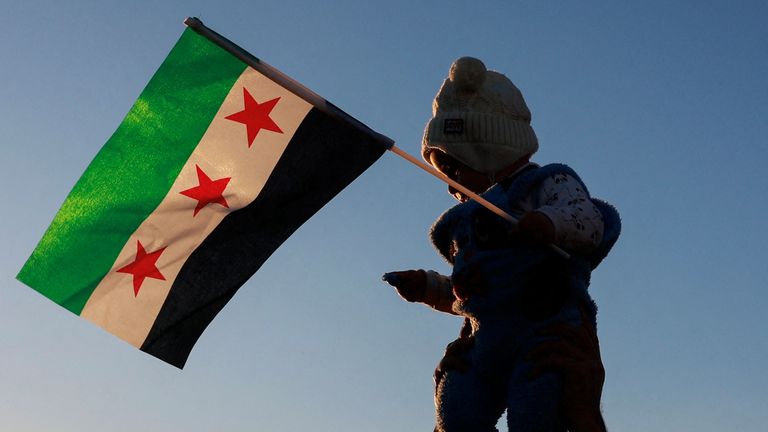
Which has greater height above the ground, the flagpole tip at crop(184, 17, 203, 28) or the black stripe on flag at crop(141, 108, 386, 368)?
the flagpole tip at crop(184, 17, 203, 28)

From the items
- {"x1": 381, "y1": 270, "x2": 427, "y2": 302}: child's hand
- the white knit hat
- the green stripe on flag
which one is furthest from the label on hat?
the green stripe on flag

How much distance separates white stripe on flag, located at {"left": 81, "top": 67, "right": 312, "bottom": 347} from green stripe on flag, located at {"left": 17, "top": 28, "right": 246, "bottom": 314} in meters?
0.05

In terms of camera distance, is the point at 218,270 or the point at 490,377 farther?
the point at 218,270

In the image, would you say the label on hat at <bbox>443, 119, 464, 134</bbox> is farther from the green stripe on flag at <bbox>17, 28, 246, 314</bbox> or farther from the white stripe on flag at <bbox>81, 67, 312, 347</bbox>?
the green stripe on flag at <bbox>17, 28, 246, 314</bbox>

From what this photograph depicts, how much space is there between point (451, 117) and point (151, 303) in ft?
5.62

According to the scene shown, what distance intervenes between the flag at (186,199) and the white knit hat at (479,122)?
1.75 ft

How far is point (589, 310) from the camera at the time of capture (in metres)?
4.78

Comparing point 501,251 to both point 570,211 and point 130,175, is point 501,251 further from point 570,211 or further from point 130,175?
point 130,175

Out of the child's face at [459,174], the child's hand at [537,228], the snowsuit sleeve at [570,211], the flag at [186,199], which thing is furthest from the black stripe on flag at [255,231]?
the child's hand at [537,228]

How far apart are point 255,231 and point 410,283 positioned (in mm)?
793

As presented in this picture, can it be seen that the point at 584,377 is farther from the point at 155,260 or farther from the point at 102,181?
the point at 102,181

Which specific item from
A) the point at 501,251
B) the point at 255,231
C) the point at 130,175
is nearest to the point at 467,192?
the point at 501,251

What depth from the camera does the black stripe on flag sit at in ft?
17.5

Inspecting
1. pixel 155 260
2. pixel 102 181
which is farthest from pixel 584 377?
pixel 102 181
